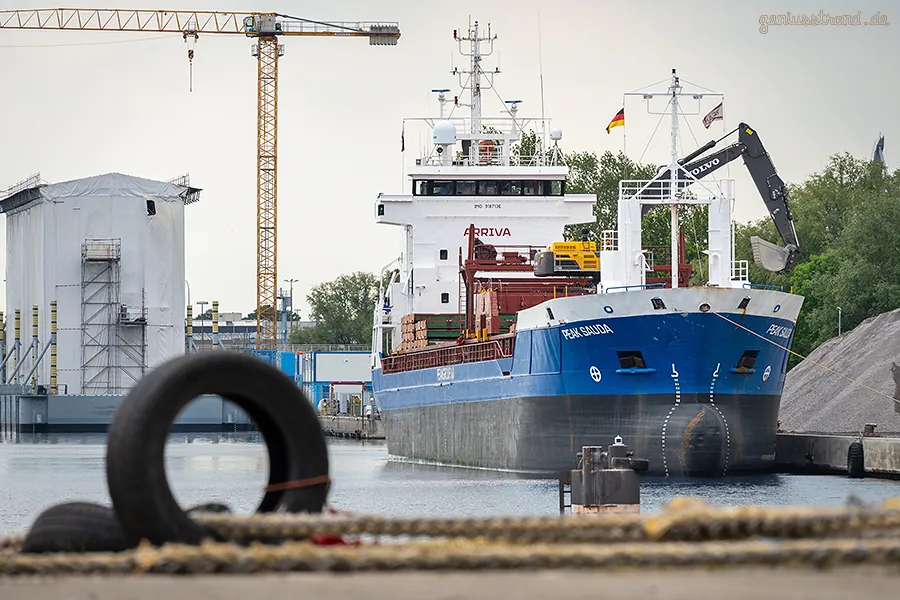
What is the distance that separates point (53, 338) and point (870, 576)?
8018cm

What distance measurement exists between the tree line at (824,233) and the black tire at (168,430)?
29.0 m

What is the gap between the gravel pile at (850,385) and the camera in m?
39.8

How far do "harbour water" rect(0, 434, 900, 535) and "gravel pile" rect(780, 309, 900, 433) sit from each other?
9.28m

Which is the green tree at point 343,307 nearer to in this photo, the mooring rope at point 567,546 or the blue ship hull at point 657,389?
the blue ship hull at point 657,389

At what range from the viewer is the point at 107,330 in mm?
82812

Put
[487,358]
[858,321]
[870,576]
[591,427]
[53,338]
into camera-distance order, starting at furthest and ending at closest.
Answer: [53,338] → [858,321] → [487,358] → [591,427] → [870,576]

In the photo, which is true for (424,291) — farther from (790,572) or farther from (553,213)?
(790,572)

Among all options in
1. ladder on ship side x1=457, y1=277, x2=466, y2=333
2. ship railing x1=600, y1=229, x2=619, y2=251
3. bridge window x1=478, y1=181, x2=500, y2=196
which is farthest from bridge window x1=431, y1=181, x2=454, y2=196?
ship railing x1=600, y1=229, x2=619, y2=251

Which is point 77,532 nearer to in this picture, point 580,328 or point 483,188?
point 580,328

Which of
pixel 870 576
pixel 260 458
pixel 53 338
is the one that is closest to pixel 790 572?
pixel 870 576

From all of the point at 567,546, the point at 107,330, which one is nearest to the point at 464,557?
the point at 567,546

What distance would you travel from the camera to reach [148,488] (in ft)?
20.2

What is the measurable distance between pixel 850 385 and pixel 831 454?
15059 mm

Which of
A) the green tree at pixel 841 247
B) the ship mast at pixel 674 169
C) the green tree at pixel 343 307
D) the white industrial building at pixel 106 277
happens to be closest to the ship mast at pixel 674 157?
the ship mast at pixel 674 169
